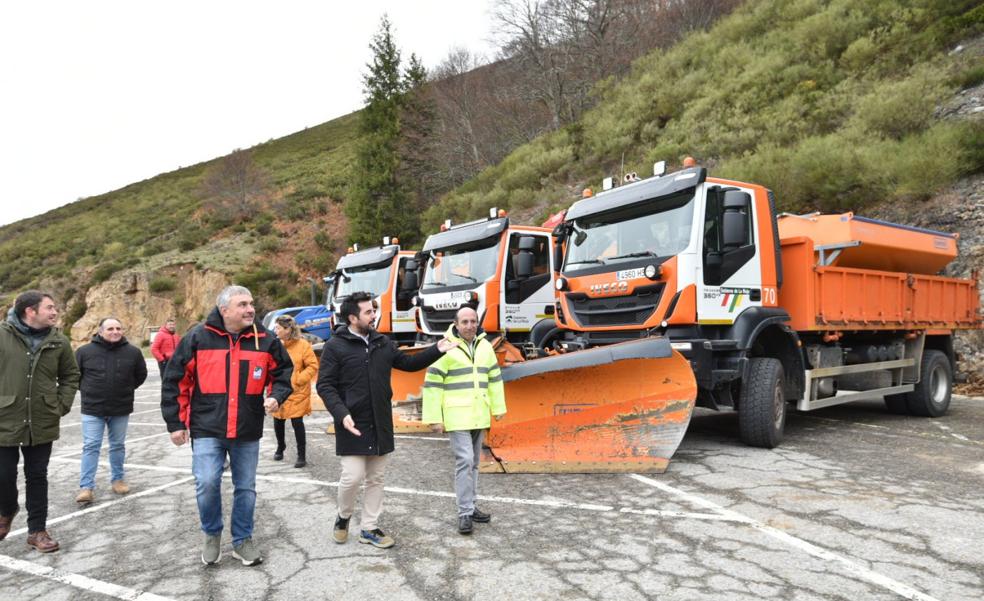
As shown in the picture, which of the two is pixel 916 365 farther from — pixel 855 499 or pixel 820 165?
pixel 820 165

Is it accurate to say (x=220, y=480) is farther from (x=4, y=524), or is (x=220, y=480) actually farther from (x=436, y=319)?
(x=436, y=319)

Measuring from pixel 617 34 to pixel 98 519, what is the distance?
33.5 meters

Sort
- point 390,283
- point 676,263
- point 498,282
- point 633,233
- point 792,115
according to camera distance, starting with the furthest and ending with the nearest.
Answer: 1. point 792,115
2. point 390,283
3. point 498,282
4. point 633,233
5. point 676,263

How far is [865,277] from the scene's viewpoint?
24.4 ft

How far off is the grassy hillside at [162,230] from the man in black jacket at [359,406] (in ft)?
97.8

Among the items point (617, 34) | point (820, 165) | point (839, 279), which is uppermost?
point (617, 34)

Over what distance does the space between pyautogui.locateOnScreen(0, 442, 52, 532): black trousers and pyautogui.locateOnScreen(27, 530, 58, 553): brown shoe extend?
39mm

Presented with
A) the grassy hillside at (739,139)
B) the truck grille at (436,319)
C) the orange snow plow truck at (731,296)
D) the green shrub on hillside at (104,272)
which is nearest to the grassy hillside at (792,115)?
the grassy hillside at (739,139)

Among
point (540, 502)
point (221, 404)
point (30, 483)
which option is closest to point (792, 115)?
point (540, 502)

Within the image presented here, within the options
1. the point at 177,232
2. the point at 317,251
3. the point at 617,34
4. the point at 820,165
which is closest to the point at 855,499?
the point at 820,165

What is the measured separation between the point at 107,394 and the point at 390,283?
7617 millimetres

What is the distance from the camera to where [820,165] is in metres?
14.4

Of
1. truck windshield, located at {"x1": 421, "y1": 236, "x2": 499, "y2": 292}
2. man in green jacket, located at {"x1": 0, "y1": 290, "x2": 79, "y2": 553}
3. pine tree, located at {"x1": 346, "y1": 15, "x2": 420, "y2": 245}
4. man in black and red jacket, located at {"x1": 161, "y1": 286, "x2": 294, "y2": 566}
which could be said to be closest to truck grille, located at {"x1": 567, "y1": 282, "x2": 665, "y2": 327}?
truck windshield, located at {"x1": 421, "y1": 236, "x2": 499, "y2": 292}

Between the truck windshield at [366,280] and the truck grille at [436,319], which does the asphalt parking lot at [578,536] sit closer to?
the truck grille at [436,319]
